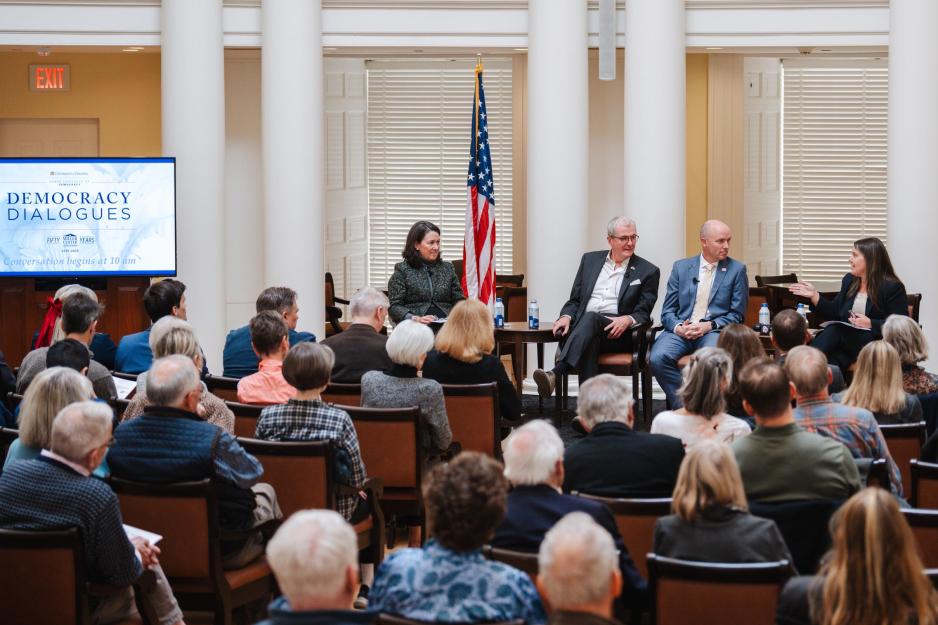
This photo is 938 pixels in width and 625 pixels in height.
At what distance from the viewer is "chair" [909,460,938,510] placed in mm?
4465

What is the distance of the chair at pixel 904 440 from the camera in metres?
5.13

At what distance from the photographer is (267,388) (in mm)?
5867

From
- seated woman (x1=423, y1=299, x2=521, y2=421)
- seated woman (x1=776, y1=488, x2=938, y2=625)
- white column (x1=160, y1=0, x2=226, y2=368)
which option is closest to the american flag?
white column (x1=160, y1=0, x2=226, y2=368)

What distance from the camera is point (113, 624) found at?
13.3ft

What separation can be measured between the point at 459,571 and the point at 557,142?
7407 mm

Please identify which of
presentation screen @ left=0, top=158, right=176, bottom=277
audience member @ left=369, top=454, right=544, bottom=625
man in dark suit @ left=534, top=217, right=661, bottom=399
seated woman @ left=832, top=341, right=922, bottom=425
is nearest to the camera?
audience member @ left=369, top=454, right=544, bottom=625

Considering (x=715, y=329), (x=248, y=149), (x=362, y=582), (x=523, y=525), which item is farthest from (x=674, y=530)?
(x=248, y=149)

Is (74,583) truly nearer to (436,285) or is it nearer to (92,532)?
(92,532)

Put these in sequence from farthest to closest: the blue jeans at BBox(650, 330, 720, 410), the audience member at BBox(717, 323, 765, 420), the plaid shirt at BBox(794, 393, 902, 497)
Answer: the blue jeans at BBox(650, 330, 720, 410) < the audience member at BBox(717, 323, 765, 420) < the plaid shirt at BBox(794, 393, 902, 497)

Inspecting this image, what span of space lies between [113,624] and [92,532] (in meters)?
0.42

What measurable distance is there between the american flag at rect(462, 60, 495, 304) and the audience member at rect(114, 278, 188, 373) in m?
3.22

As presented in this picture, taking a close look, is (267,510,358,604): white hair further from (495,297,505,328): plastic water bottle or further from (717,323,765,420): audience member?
(495,297,505,328): plastic water bottle

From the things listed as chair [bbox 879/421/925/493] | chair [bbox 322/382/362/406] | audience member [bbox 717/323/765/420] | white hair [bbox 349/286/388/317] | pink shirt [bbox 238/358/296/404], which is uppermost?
white hair [bbox 349/286/388/317]

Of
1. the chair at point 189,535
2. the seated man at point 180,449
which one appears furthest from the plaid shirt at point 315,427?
the chair at point 189,535
